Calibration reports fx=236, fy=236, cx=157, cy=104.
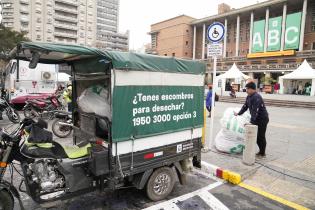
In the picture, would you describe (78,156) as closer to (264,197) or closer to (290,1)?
(264,197)

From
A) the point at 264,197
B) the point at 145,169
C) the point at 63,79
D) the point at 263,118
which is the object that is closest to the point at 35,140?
the point at 145,169

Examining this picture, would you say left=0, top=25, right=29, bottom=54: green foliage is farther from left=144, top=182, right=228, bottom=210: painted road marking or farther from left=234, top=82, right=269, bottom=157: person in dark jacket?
left=144, top=182, right=228, bottom=210: painted road marking

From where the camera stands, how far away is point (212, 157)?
5.62 meters

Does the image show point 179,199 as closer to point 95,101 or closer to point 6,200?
Answer: point 95,101

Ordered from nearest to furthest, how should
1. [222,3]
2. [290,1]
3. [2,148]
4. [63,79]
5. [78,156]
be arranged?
[2,148] → [78,156] → [63,79] → [290,1] → [222,3]

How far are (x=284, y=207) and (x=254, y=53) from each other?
150ft

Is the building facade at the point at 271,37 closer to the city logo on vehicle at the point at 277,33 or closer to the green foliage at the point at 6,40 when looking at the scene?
the city logo on vehicle at the point at 277,33

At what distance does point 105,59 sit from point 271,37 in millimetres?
47169

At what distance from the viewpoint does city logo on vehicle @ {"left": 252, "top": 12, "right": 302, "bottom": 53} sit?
40.1 metres

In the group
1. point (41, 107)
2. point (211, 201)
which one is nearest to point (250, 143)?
point (211, 201)

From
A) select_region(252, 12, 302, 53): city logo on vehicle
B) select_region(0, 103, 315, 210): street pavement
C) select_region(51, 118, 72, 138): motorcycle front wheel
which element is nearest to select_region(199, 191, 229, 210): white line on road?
select_region(0, 103, 315, 210): street pavement

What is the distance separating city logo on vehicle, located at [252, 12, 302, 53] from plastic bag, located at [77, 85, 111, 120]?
44.0 metres

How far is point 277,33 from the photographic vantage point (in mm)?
42562

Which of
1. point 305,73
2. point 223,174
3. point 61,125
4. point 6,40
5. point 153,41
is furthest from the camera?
point 153,41
